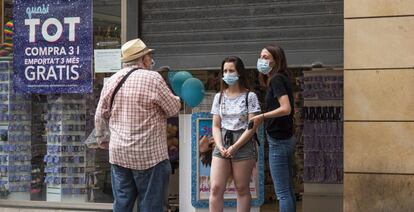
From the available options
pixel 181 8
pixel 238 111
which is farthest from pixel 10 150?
pixel 238 111

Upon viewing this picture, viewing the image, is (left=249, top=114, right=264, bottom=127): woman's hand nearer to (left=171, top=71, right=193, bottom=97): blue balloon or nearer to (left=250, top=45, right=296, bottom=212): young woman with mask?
(left=250, top=45, right=296, bottom=212): young woman with mask

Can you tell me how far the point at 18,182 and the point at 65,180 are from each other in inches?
24.7

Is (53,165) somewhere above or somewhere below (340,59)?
below

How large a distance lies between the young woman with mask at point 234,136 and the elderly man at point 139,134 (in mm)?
893

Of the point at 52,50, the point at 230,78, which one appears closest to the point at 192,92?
the point at 230,78

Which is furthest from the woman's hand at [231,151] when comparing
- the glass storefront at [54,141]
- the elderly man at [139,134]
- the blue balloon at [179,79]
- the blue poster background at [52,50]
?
the blue poster background at [52,50]

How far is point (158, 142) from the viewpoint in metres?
5.66

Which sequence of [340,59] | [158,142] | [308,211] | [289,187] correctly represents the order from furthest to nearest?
1. [308,211]
2. [340,59]
3. [289,187]
4. [158,142]

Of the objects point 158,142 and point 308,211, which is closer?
point 158,142

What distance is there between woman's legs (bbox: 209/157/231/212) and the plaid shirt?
0.93 meters

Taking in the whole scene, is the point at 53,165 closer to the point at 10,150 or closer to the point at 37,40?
the point at 10,150

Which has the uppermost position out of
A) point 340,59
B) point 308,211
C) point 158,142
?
point 340,59

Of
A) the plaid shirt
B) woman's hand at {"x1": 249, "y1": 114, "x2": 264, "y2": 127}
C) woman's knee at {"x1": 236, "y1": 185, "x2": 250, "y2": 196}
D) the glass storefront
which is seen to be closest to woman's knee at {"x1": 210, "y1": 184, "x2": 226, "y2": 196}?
woman's knee at {"x1": 236, "y1": 185, "x2": 250, "y2": 196}

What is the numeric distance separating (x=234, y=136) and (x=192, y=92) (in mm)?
1018
